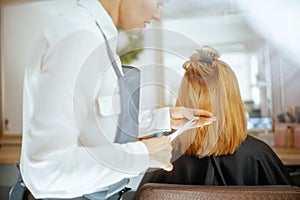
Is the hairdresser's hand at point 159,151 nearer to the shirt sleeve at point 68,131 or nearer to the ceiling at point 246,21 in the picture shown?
the shirt sleeve at point 68,131

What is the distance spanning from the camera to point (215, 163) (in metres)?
1.16

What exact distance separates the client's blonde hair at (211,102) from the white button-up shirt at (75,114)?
228 mm

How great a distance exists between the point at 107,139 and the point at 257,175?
1.78 feet

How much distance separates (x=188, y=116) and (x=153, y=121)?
0.12 meters

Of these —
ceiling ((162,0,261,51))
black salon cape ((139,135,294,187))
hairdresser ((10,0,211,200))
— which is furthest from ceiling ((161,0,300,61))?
black salon cape ((139,135,294,187))

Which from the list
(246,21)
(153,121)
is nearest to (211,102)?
(153,121)

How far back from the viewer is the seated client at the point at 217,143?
1.12 meters

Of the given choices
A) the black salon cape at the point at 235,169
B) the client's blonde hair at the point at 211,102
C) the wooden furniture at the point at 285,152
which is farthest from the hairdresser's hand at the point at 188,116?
the wooden furniture at the point at 285,152

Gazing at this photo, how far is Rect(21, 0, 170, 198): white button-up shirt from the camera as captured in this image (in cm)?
92

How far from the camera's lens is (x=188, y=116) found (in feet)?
3.62

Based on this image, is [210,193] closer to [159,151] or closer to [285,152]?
[159,151]

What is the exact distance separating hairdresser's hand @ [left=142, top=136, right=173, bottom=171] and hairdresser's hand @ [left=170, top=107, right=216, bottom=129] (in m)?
0.08

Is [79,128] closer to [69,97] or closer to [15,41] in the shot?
[69,97]

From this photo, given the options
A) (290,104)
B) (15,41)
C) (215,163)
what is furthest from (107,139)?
(290,104)
